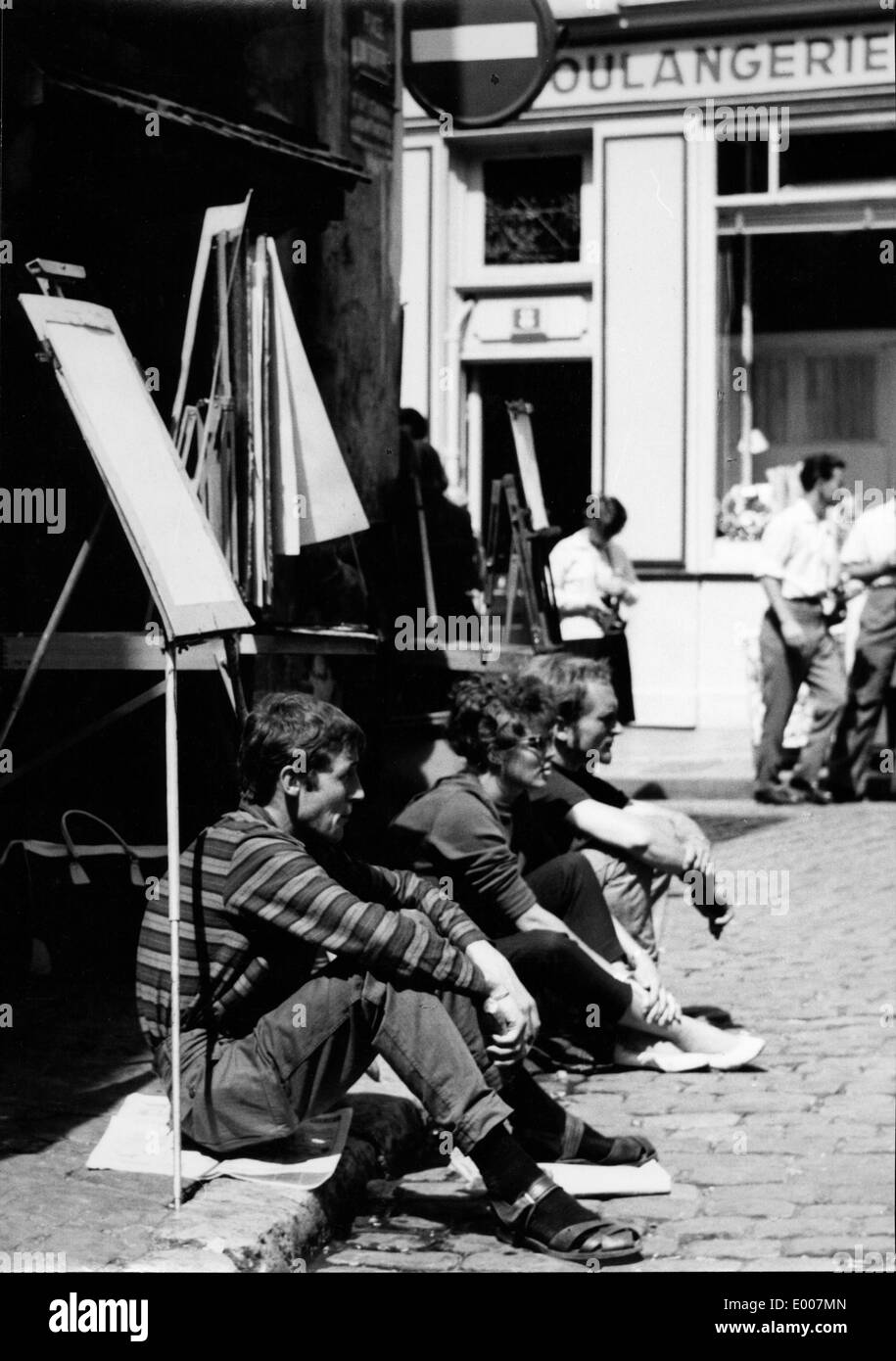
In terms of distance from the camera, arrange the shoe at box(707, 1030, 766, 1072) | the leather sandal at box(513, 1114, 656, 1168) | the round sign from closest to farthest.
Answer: the leather sandal at box(513, 1114, 656, 1168) < the shoe at box(707, 1030, 766, 1072) < the round sign

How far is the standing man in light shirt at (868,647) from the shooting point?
1233 cm

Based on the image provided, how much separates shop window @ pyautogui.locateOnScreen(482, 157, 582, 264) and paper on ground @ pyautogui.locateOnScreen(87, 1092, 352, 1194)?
11.5 metres

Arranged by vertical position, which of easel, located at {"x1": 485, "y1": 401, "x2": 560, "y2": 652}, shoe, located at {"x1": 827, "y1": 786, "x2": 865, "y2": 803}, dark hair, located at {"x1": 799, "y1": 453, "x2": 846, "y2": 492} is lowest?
shoe, located at {"x1": 827, "y1": 786, "x2": 865, "y2": 803}

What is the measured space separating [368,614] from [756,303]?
7.80 m

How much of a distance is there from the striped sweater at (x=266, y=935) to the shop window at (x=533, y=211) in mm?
11531

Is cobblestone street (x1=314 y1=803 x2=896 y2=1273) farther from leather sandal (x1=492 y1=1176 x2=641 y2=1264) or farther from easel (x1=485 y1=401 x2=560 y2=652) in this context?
easel (x1=485 y1=401 x2=560 y2=652)

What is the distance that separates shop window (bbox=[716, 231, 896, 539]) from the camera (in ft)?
51.3

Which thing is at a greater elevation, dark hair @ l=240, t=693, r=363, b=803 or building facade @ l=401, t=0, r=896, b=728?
building facade @ l=401, t=0, r=896, b=728

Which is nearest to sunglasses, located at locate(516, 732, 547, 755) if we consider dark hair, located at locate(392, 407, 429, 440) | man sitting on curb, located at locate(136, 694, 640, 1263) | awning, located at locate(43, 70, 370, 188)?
man sitting on curb, located at locate(136, 694, 640, 1263)

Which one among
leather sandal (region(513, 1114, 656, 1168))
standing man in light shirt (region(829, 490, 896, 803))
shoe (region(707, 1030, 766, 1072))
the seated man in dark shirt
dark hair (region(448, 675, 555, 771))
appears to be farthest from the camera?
standing man in light shirt (region(829, 490, 896, 803))

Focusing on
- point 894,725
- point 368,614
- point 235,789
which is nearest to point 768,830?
point 894,725

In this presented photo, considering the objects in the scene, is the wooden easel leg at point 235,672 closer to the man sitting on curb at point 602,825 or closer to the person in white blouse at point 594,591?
the man sitting on curb at point 602,825

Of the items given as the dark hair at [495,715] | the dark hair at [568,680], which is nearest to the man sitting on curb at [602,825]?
the dark hair at [568,680]
